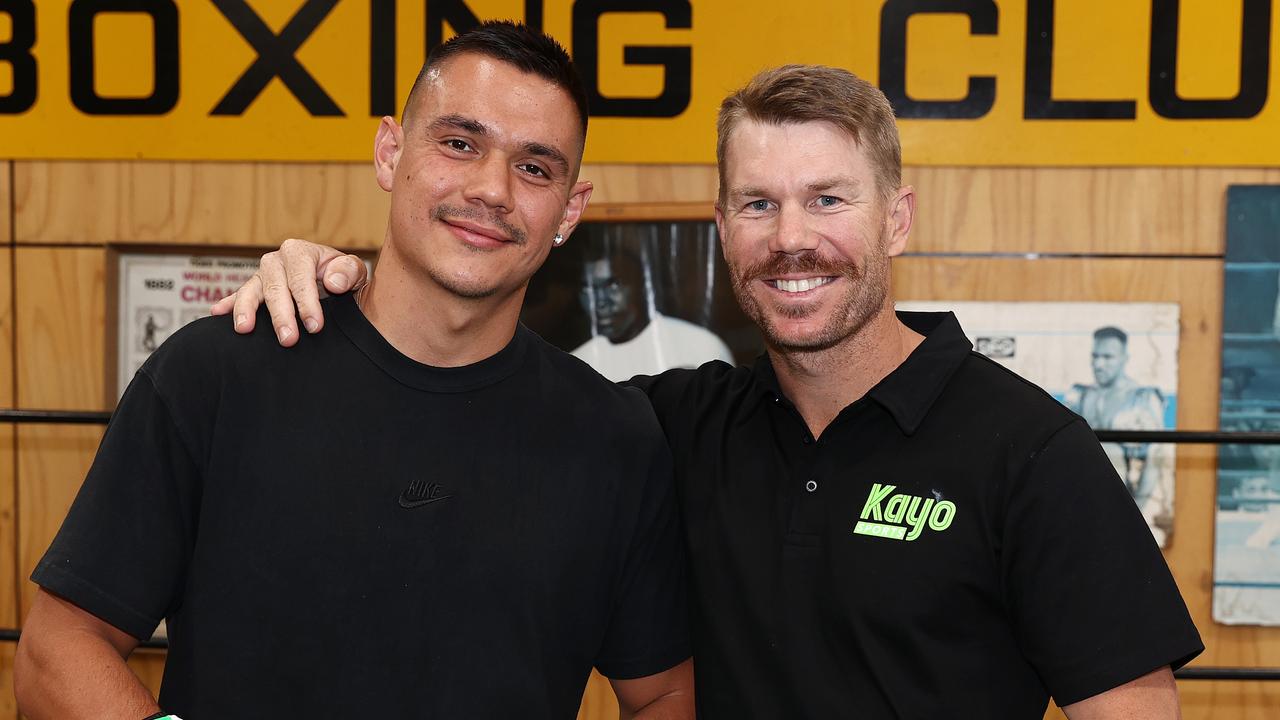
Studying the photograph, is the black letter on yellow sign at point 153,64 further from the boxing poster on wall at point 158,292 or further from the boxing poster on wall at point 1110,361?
the boxing poster on wall at point 1110,361

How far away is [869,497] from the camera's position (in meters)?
1.33

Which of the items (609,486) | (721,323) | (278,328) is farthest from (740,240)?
(721,323)

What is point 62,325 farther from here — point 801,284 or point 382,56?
point 801,284

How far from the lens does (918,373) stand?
1.39 m

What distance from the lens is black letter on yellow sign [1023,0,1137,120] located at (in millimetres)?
2654

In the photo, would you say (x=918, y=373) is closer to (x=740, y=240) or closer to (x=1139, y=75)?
(x=740, y=240)

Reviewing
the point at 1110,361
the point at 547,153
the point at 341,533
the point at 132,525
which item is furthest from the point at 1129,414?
the point at 132,525

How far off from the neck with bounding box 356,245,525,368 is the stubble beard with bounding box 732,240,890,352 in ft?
1.17

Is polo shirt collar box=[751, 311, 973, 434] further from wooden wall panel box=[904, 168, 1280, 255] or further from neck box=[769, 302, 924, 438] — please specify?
wooden wall panel box=[904, 168, 1280, 255]

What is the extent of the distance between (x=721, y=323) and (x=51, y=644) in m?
1.79

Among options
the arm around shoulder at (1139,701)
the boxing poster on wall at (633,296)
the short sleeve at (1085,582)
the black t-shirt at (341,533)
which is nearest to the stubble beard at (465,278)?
the black t-shirt at (341,533)

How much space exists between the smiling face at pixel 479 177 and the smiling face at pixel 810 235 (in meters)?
0.27

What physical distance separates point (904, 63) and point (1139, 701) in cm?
189

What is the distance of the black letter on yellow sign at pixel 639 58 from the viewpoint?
2.72 m
